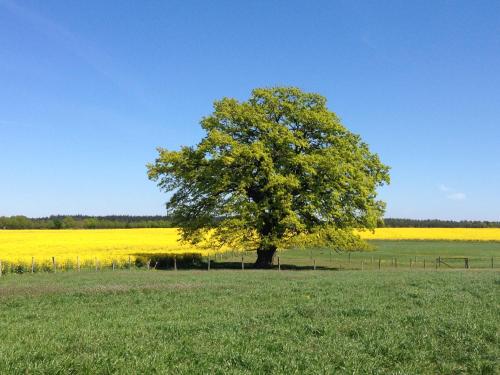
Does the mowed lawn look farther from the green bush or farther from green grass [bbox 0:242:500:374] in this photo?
the green bush

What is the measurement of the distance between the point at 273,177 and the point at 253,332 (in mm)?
28983

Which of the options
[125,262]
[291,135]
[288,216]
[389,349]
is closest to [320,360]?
[389,349]

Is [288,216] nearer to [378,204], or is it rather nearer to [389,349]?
[378,204]

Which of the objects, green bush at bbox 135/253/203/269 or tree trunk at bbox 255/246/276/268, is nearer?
green bush at bbox 135/253/203/269

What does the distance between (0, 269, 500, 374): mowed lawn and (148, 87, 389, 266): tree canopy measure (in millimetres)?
21790

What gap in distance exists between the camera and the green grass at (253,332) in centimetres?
959

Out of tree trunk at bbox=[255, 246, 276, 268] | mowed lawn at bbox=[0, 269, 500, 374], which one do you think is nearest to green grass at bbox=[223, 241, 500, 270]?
tree trunk at bbox=[255, 246, 276, 268]

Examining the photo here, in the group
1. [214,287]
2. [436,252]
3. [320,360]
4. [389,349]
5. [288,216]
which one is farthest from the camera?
[436,252]

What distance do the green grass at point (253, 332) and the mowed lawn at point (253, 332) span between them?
29 mm

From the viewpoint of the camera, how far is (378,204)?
4803 cm

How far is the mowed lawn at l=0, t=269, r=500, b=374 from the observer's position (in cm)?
959

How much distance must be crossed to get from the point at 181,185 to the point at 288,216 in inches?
458

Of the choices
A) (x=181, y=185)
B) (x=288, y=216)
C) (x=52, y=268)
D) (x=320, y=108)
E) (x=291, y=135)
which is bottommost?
(x=52, y=268)

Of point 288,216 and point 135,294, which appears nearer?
point 135,294
